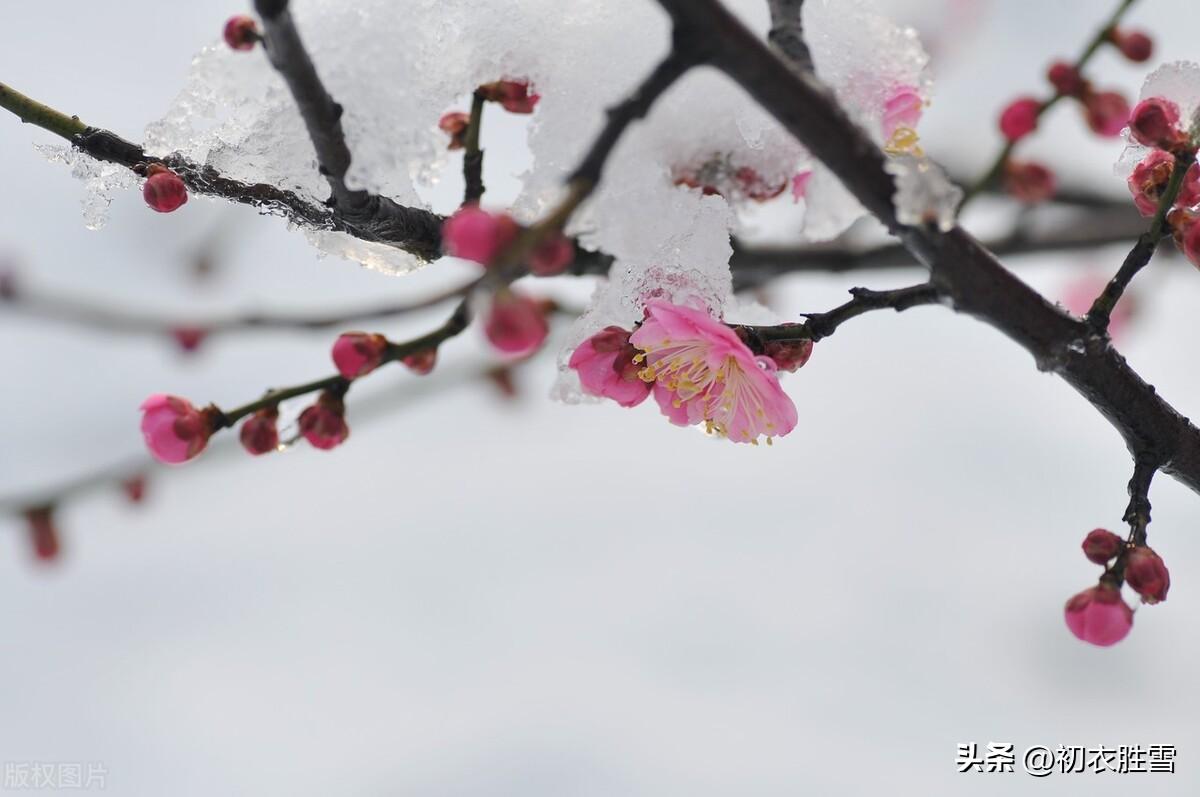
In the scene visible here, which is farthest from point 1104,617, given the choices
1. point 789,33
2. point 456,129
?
point 456,129

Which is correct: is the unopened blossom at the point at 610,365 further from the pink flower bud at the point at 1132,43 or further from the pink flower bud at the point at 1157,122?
the pink flower bud at the point at 1132,43

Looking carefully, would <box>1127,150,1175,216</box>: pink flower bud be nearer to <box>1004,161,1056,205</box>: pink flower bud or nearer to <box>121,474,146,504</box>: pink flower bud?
<box>1004,161,1056,205</box>: pink flower bud

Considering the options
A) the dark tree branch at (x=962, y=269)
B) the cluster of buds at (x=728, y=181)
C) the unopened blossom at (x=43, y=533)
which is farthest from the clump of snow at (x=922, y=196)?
the unopened blossom at (x=43, y=533)

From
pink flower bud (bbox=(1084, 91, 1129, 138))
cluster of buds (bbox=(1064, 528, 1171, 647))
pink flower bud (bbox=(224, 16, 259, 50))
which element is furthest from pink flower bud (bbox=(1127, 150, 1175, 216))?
pink flower bud (bbox=(224, 16, 259, 50))

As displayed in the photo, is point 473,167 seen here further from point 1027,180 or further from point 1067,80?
point 1027,180

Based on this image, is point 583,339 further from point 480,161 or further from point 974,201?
point 974,201

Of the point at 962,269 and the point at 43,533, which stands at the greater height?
the point at 43,533
